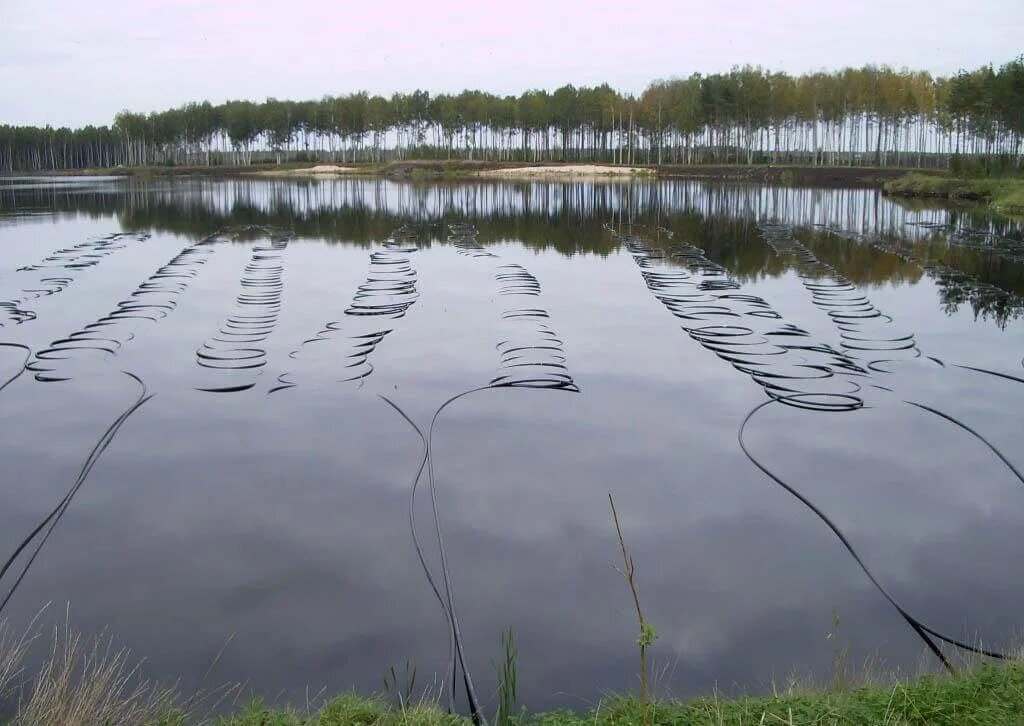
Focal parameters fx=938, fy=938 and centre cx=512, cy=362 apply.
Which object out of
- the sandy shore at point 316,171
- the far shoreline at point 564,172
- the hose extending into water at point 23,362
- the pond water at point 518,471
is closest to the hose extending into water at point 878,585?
the pond water at point 518,471

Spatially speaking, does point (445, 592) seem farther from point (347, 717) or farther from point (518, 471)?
point (518, 471)

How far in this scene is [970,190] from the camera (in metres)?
43.7

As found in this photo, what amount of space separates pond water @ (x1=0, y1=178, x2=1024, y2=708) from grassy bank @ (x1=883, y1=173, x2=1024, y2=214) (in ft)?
74.7

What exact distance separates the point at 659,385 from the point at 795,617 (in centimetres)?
535

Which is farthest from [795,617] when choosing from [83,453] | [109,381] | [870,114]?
[870,114]

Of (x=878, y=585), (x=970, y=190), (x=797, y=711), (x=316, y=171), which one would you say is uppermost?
(x=316, y=171)

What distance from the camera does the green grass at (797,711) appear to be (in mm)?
4141

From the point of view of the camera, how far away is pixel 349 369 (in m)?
11.5

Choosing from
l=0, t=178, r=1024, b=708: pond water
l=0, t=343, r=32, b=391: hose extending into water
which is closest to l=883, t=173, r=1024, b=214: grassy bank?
l=0, t=178, r=1024, b=708: pond water

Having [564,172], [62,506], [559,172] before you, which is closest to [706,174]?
[564,172]

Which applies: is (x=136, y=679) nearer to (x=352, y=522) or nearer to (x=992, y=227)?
(x=352, y=522)

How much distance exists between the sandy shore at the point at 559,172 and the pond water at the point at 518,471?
61099 millimetres

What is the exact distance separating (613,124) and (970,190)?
5525 centimetres

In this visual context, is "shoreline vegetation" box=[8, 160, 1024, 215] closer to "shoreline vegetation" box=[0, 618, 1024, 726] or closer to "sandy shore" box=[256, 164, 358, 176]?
"sandy shore" box=[256, 164, 358, 176]
